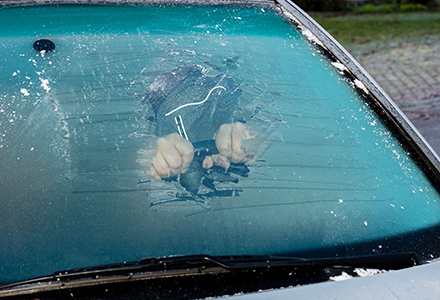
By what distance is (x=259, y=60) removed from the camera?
6.23 ft

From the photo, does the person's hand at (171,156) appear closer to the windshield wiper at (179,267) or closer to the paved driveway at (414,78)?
the windshield wiper at (179,267)

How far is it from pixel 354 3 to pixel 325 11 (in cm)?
77

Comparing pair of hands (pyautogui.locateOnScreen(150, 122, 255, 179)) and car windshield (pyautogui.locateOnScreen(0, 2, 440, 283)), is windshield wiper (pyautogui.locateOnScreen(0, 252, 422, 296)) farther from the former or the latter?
pair of hands (pyautogui.locateOnScreen(150, 122, 255, 179))

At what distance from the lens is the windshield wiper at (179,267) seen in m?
1.18

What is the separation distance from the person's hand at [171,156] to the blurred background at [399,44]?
327 cm

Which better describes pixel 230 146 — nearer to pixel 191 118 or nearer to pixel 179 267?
pixel 191 118

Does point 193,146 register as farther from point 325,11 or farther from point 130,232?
point 325,11

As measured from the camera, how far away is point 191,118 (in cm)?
161

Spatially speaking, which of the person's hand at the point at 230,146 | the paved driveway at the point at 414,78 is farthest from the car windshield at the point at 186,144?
the paved driveway at the point at 414,78

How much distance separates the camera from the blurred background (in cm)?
466

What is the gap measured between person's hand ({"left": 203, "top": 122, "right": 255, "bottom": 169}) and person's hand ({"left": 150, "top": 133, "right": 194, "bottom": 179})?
7 centimetres

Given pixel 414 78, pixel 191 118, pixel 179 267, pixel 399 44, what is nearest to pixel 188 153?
pixel 191 118

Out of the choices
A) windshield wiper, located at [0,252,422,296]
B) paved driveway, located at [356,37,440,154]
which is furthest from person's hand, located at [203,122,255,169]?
paved driveway, located at [356,37,440,154]

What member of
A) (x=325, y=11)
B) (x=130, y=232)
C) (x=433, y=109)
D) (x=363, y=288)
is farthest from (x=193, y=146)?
(x=325, y=11)
